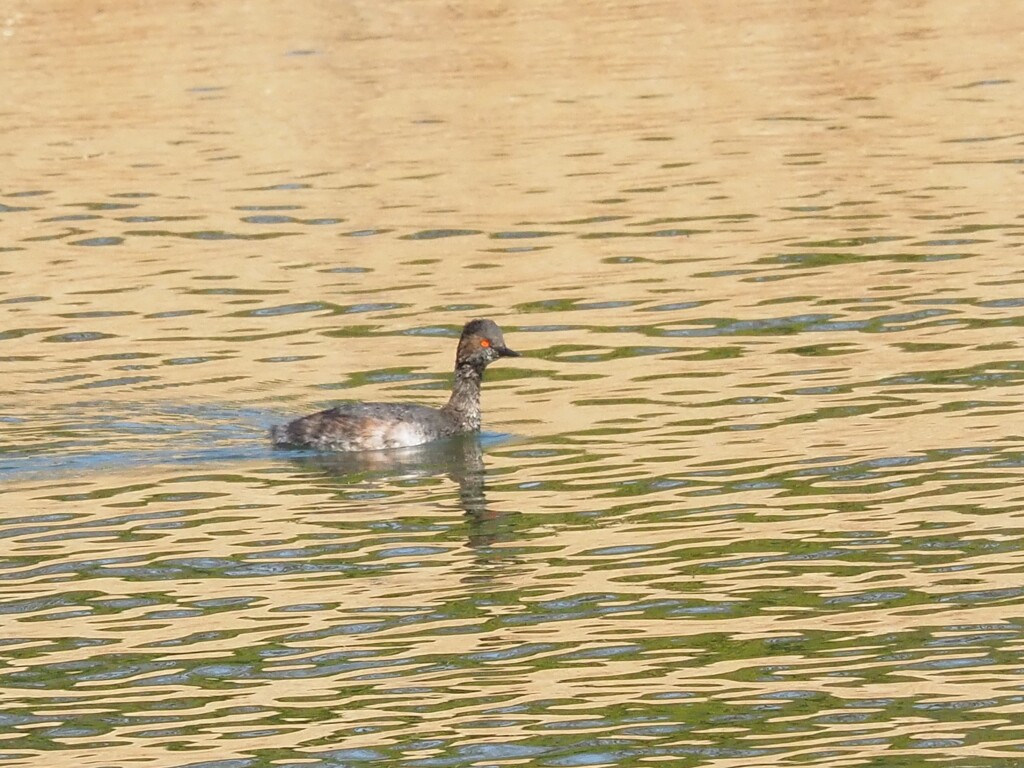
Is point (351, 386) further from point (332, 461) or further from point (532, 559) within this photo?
point (532, 559)

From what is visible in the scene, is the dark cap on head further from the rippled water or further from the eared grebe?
the rippled water

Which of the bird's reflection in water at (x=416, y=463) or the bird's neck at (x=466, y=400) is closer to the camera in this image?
the bird's reflection in water at (x=416, y=463)

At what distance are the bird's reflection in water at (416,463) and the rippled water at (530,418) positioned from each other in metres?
0.06

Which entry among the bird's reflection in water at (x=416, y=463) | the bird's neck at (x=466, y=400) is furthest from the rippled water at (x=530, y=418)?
the bird's neck at (x=466, y=400)

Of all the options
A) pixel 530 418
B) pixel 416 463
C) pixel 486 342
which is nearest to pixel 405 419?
pixel 416 463

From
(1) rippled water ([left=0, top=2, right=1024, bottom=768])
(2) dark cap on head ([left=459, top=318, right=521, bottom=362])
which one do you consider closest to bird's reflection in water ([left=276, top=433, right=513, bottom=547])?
(1) rippled water ([left=0, top=2, right=1024, bottom=768])

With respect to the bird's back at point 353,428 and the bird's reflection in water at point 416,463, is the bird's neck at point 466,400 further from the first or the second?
the bird's back at point 353,428

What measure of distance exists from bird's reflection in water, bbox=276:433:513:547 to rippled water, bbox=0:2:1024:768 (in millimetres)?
64

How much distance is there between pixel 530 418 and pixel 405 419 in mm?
1381

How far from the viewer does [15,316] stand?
25438 mm

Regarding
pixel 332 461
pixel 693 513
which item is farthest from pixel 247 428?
pixel 693 513

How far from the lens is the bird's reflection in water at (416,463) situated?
18.5 metres

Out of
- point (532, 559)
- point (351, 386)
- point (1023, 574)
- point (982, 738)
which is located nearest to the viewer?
point (982, 738)

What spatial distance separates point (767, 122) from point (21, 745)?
25.9 meters
